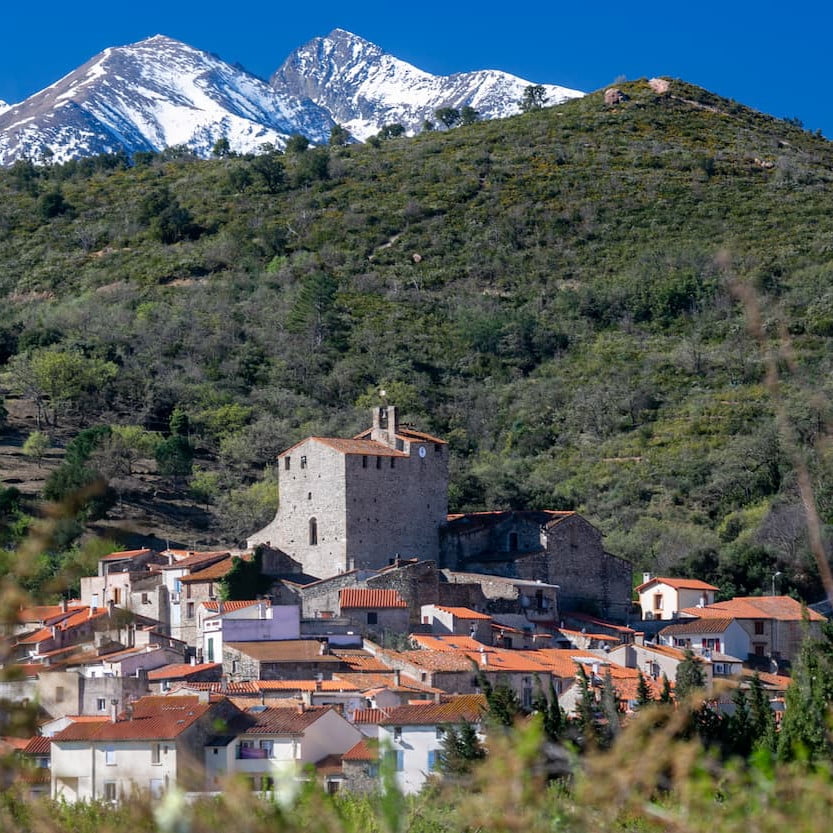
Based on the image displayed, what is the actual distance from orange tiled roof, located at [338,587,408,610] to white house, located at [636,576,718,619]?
9.47 metres

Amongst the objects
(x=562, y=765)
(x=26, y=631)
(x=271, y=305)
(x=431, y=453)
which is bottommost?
(x=562, y=765)

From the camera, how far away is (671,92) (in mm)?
120625

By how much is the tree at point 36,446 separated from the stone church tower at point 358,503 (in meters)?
18.3

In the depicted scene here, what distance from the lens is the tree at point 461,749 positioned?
2872 cm

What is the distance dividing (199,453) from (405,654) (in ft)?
105

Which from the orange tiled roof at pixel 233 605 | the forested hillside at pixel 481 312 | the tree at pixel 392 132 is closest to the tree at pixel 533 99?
the forested hillside at pixel 481 312

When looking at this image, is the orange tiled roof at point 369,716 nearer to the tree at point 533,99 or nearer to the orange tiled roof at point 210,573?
the orange tiled roof at point 210,573

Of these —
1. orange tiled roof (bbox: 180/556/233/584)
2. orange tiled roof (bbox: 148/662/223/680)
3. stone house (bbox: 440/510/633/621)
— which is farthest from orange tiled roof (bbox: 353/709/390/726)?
stone house (bbox: 440/510/633/621)

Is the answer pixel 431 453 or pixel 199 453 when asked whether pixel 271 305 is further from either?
pixel 431 453

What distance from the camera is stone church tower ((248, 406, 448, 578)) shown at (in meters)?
45.0

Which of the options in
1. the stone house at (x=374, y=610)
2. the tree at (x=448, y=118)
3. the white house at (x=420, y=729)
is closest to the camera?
the white house at (x=420, y=729)

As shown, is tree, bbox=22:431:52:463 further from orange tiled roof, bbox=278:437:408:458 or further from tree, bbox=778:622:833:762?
tree, bbox=778:622:833:762

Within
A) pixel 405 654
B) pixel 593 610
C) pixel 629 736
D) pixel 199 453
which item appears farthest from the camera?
pixel 199 453

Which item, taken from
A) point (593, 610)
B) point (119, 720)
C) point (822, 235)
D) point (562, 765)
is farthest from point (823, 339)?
point (562, 765)
